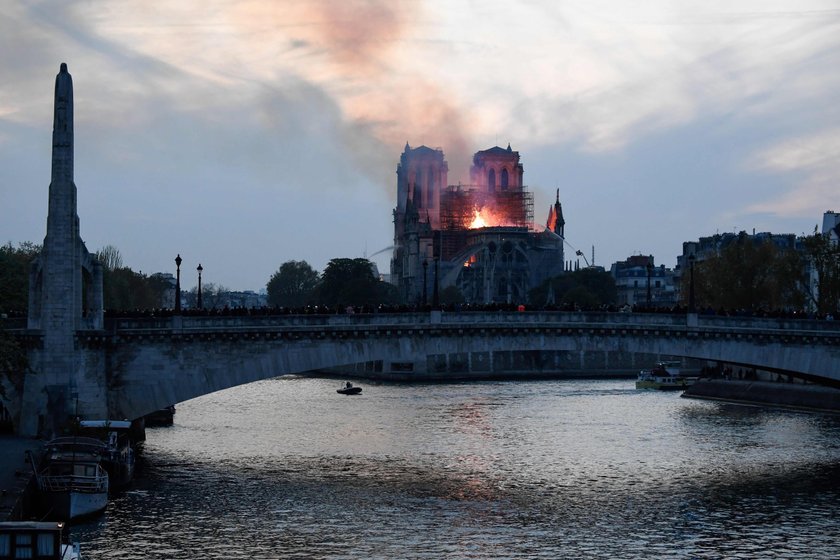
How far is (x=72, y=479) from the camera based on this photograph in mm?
51062

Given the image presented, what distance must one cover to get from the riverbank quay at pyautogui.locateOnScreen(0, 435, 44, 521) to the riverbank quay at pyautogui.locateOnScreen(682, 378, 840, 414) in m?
58.7

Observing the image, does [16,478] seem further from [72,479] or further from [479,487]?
[479,487]

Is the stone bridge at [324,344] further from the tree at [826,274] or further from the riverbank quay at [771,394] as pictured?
the tree at [826,274]

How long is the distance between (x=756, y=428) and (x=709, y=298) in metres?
43.2

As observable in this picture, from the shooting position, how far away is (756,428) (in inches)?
3378

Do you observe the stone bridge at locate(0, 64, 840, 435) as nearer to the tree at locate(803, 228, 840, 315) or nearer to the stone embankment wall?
the tree at locate(803, 228, 840, 315)

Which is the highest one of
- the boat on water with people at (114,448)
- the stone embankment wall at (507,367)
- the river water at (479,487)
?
the stone embankment wall at (507,367)

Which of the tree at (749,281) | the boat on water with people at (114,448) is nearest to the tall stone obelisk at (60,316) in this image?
the boat on water with people at (114,448)

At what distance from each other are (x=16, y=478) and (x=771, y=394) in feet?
224

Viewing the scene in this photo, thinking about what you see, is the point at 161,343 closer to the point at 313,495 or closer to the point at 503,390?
the point at 313,495

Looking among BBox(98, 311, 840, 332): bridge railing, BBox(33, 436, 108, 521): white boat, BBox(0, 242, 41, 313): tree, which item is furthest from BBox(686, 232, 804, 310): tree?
BBox(33, 436, 108, 521): white boat

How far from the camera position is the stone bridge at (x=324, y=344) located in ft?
210

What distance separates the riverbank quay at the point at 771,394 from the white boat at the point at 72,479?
59.5 meters

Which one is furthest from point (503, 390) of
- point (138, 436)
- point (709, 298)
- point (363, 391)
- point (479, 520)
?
point (479, 520)
